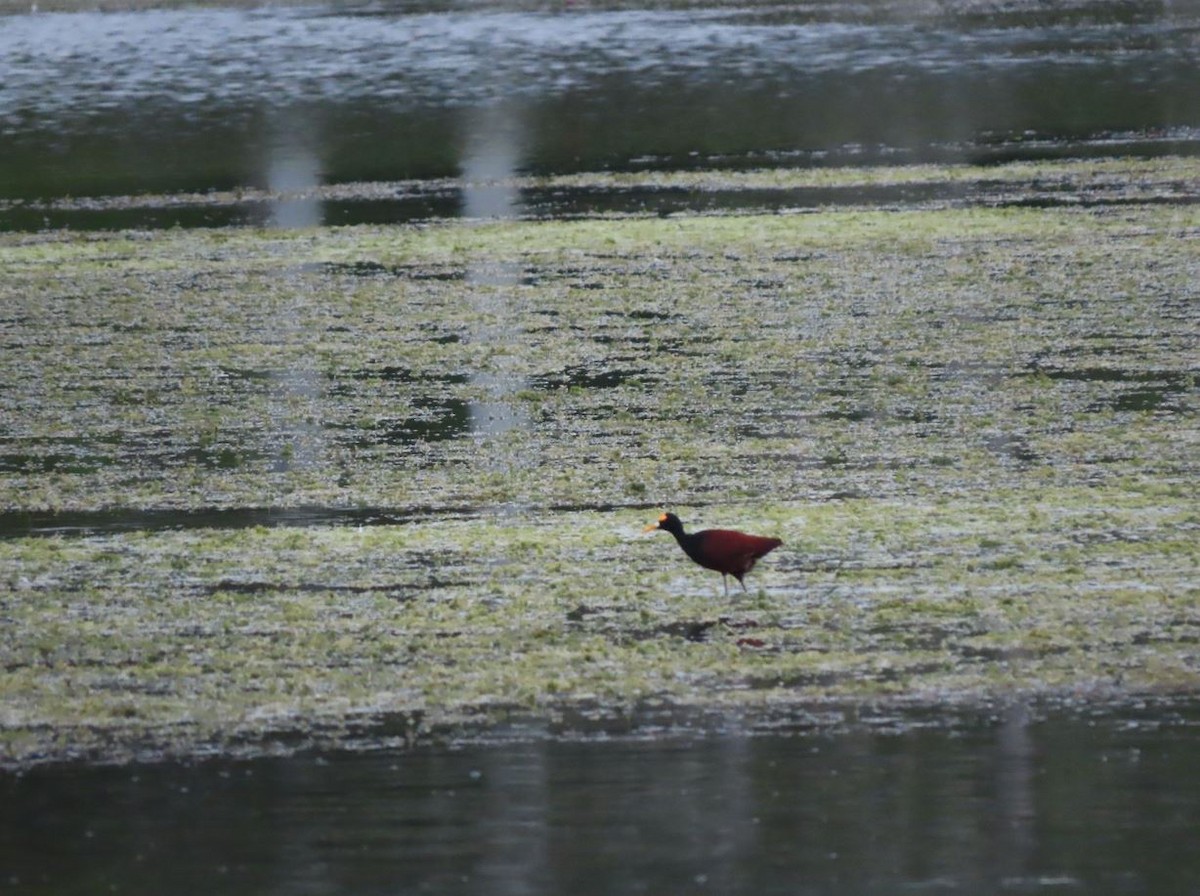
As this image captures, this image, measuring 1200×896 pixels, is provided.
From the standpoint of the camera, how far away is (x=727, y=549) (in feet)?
23.3

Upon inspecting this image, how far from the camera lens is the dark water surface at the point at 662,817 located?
5312 mm

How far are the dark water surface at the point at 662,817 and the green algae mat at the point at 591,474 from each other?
22cm

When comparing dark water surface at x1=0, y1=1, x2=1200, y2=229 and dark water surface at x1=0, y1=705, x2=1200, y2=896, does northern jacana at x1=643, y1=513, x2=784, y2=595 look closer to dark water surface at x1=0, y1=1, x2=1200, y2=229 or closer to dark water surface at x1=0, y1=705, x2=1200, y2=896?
dark water surface at x1=0, y1=705, x2=1200, y2=896

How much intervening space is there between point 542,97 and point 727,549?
16706 millimetres

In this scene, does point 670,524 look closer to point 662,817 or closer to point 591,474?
point 591,474

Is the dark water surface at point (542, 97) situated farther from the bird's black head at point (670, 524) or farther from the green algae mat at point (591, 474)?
the bird's black head at point (670, 524)

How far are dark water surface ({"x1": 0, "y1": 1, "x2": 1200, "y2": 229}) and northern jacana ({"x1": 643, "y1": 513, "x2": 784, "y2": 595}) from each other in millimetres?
9533

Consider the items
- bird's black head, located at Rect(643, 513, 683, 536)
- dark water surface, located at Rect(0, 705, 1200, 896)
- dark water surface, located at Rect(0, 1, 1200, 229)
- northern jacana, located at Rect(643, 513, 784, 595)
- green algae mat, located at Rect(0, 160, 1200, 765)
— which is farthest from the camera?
dark water surface, located at Rect(0, 1, 1200, 229)

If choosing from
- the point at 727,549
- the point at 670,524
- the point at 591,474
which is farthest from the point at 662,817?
the point at 591,474

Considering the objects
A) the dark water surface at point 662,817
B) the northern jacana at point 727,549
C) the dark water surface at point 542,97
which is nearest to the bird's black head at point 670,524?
the northern jacana at point 727,549

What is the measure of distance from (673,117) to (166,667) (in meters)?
15.5

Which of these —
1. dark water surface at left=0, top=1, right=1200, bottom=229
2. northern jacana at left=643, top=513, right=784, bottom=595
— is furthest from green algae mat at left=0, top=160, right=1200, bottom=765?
dark water surface at left=0, top=1, right=1200, bottom=229

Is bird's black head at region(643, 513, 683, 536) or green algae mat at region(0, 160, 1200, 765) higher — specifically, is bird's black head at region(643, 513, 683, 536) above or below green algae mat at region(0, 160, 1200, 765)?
above

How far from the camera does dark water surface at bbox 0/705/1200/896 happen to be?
5.31 meters
